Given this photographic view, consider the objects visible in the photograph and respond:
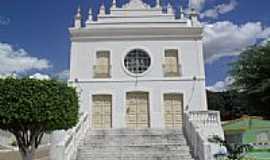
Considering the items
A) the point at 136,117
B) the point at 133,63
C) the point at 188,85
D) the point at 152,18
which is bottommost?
the point at 136,117

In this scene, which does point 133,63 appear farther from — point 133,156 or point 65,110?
point 65,110

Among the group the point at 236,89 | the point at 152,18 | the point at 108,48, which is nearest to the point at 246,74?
the point at 236,89

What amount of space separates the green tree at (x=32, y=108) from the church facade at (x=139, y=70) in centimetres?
712

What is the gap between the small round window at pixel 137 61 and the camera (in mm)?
20516

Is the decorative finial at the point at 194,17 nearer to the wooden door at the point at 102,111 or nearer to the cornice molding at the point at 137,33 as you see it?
the cornice molding at the point at 137,33

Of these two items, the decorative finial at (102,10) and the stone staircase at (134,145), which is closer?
the stone staircase at (134,145)

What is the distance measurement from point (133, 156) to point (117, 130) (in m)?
3.09

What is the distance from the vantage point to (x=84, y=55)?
20422 mm

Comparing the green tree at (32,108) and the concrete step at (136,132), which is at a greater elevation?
the green tree at (32,108)

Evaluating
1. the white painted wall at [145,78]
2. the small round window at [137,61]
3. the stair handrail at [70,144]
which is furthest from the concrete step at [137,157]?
the small round window at [137,61]

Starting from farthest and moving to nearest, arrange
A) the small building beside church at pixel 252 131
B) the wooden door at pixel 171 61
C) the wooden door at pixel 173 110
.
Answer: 1. the wooden door at pixel 171 61
2. the wooden door at pixel 173 110
3. the small building beside church at pixel 252 131

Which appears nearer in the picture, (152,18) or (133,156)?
(133,156)

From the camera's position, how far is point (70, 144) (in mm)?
13898

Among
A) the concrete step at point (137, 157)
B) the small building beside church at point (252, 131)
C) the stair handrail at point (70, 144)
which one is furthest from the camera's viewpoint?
the small building beside church at point (252, 131)
